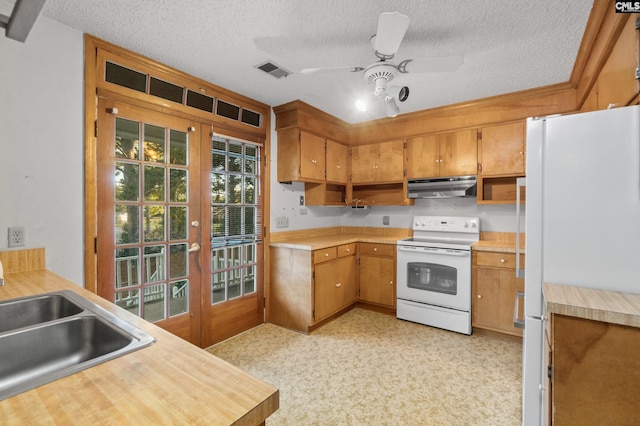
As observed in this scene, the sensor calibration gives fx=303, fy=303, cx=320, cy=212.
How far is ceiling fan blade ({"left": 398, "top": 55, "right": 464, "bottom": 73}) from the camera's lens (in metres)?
1.83

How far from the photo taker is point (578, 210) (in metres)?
1.33

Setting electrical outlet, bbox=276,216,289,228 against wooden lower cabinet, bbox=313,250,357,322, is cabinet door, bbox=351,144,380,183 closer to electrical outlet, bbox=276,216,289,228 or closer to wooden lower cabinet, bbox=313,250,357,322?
wooden lower cabinet, bbox=313,250,357,322

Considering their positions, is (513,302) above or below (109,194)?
below

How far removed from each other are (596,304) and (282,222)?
2.92 m

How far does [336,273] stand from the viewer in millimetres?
3531

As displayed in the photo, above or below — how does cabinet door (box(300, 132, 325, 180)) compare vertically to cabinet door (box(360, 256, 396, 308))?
above

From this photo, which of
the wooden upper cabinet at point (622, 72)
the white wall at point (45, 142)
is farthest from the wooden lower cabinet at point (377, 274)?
the white wall at point (45, 142)

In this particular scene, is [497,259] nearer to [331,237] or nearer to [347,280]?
[347,280]

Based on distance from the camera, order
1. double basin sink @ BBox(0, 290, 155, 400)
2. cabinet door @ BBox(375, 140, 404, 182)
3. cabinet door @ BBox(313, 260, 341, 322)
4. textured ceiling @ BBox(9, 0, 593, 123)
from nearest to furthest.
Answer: double basin sink @ BBox(0, 290, 155, 400) < textured ceiling @ BBox(9, 0, 593, 123) < cabinet door @ BBox(313, 260, 341, 322) < cabinet door @ BBox(375, 140, 404, 182)

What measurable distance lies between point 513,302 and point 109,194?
365cm

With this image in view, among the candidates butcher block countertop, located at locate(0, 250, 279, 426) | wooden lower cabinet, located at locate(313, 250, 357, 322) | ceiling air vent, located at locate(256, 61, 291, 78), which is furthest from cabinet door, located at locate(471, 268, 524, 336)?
butcher block countertop, located at locate(0, 250, 279, 426)

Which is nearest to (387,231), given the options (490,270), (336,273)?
(336,273)

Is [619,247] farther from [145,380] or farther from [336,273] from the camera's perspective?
[336,273]

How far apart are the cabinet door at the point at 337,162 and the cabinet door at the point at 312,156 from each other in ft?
0.52
